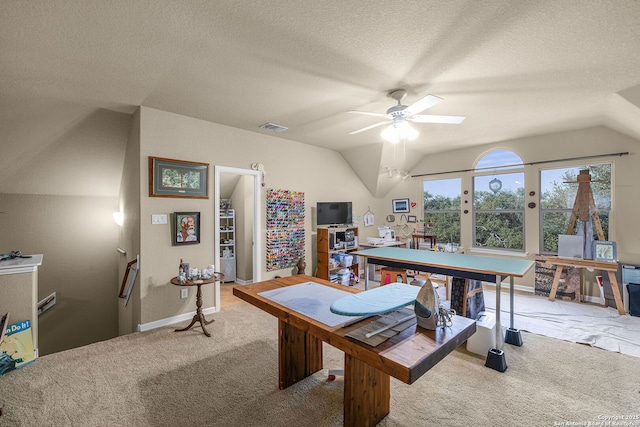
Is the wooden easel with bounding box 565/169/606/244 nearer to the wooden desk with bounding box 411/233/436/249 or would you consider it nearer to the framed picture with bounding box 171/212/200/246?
the wooden desk with bounding box 411/233/436/249

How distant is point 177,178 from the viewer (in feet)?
11.3

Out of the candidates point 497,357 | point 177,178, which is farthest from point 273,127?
point 497,357

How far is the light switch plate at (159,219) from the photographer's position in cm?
327

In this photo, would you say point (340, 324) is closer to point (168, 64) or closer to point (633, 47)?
point (168, 64)

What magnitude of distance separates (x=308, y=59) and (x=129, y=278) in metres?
3.56

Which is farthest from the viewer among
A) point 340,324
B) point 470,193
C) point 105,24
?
point 470,193

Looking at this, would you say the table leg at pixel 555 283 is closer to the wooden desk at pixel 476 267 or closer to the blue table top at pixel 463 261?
the wooden desk at pixel 476 267

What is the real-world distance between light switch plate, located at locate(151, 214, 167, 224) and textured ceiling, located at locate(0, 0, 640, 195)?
4.16 ft

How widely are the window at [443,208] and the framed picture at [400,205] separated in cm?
40

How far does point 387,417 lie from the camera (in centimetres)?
185

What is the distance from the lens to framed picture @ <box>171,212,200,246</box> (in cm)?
341

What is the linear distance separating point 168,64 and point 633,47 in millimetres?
3580

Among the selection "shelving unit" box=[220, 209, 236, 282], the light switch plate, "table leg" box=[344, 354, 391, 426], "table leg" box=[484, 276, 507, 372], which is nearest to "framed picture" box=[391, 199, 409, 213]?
"shelving unit" box=[220, 209, 236, 282]

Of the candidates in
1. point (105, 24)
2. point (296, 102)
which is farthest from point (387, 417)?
point (105, 24)
